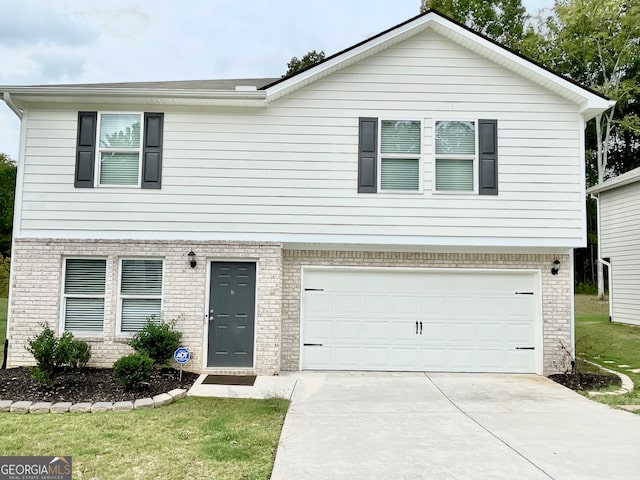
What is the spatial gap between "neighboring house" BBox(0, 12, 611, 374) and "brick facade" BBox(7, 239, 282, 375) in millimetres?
27

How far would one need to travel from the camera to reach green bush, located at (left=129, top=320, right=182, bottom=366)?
322 inches

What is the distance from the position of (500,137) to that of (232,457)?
7.44m

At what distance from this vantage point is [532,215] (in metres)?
9.02

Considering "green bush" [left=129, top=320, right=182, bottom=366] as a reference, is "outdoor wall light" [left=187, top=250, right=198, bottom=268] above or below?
above

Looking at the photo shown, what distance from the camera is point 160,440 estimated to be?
5121 millimetres

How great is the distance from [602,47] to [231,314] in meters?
25.7

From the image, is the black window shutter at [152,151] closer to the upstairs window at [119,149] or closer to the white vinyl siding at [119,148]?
the upstairs window at [119,149]

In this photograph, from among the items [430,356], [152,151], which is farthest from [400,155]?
[152,151]

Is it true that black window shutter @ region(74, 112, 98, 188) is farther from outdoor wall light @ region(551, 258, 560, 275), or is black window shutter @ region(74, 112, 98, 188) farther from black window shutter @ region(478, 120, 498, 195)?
outdoor wall light @ region(551, 258, 560, 275)

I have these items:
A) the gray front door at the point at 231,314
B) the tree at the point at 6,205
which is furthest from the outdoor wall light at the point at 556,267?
the tree at the point at 6,205

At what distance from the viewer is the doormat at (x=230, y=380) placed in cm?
802

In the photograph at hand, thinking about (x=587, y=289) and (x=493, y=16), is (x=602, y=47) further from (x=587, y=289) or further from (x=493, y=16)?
(x=587, y=289)

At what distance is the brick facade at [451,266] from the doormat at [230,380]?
95 centimetres

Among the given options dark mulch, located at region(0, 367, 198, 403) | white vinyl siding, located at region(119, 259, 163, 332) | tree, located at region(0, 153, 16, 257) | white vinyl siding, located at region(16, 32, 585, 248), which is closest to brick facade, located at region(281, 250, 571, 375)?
white vinyl siding, located at region(16, 32, 585, 248)
